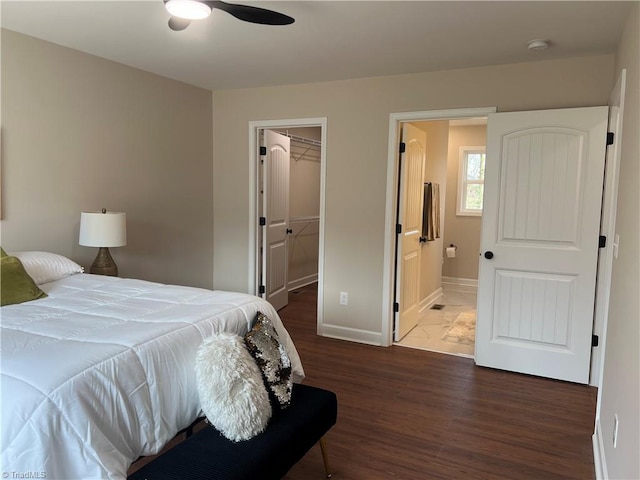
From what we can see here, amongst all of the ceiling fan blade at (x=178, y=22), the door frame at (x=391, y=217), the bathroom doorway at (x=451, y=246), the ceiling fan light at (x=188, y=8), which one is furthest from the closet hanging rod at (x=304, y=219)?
the ceiling fan light at (x=188, y=8)

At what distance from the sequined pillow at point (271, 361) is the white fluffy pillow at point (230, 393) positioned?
0.37 ft

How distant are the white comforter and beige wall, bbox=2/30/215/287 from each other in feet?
3.73

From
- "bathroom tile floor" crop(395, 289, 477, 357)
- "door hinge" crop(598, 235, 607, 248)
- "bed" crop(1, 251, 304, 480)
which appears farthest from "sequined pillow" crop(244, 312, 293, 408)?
"door hinge" crop(598, 235, 607, 248)

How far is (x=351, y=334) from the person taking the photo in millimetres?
4367

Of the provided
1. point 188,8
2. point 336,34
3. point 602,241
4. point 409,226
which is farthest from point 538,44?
point 188,8

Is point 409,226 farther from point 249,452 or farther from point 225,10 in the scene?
point 249,452

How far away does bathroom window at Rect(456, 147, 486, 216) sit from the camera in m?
6.95

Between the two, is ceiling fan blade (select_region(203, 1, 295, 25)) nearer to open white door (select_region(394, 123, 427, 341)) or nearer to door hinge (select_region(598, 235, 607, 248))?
open white door (select_region(394, 123, 427, 341))

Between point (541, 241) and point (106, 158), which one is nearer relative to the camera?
point (541, 241)

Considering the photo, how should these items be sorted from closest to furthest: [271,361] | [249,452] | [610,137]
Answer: [249,452]
[271,361]
[610,137]

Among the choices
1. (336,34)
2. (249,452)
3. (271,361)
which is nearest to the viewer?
(249,452)

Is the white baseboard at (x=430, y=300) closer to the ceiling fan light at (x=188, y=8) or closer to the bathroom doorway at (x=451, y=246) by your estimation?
the bathroom doorway at (x=451, y=246)

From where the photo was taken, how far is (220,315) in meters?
2.21

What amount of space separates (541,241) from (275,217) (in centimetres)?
283
